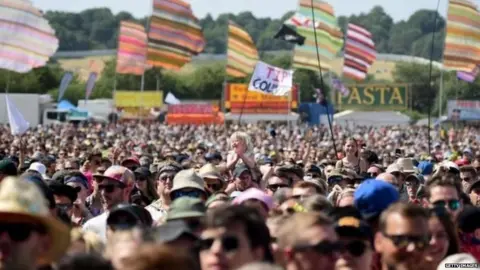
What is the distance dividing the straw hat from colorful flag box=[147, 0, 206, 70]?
3274 centimetres

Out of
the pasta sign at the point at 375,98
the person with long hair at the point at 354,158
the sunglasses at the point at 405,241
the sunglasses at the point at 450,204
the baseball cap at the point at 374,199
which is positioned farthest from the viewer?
the pasta sign at the point at 375,98

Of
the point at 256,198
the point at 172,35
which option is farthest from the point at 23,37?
the point at 256,198

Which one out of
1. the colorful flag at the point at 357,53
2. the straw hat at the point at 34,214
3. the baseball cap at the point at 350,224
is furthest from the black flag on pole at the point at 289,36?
the straw hat at the point at 34,214

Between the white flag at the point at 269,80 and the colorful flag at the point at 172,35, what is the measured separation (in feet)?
16.5

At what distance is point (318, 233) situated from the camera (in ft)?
20.5

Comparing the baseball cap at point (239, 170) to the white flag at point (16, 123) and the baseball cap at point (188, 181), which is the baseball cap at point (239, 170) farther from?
the white flag at point (16, 123)

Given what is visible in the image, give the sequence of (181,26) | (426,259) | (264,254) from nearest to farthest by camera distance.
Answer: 1. (264,254)
2. (426,259)
3. (181,26)

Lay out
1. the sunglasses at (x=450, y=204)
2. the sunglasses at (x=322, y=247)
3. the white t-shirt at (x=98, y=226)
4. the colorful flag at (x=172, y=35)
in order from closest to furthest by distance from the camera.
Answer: the sunglasses at (x=322, y=247) < the sunglasses at (x=450, y=204) < the white t-shirt at (x=98, y=226) < the colorful flag at (x=172, y=35)

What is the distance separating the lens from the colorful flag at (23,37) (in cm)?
2461

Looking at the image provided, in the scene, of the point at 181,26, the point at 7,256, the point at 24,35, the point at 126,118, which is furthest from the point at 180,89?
the point at 7,256

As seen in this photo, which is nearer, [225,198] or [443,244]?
[443,244]

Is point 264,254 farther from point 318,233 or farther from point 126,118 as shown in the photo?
point 126,118

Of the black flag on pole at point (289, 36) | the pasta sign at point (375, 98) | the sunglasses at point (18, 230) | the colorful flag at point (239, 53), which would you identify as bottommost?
the pasta sign at point (375, 98)

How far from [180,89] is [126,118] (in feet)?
146
